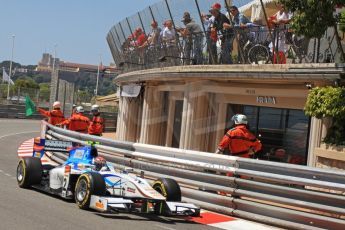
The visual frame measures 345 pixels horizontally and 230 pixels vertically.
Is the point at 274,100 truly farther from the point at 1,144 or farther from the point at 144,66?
the point at 1,144

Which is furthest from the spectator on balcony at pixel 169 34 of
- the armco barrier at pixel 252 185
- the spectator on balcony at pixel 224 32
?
the armco barrier at pixel 252 185

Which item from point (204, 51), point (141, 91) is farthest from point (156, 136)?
point (204, 51)

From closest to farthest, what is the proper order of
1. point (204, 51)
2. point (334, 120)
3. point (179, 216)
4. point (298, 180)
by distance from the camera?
point (298, 180) → point (179, 216) → point (334, 120) → point (204, 51)

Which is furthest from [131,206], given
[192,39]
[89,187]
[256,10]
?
[192,39]

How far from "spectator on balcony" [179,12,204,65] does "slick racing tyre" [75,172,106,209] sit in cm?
816

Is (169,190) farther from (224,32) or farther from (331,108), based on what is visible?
(224,32)

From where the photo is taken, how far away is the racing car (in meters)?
8.74

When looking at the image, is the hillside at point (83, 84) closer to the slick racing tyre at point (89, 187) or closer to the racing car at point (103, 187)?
the racing car at point (103, 187)

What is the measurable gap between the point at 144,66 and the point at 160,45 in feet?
7.78

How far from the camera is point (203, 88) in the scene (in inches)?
650

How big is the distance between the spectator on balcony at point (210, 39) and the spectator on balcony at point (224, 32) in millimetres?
242

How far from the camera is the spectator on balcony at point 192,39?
16656mm

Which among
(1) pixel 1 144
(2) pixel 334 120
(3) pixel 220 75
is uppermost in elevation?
(3) pixel 220 75

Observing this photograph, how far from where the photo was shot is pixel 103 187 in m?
8.91
